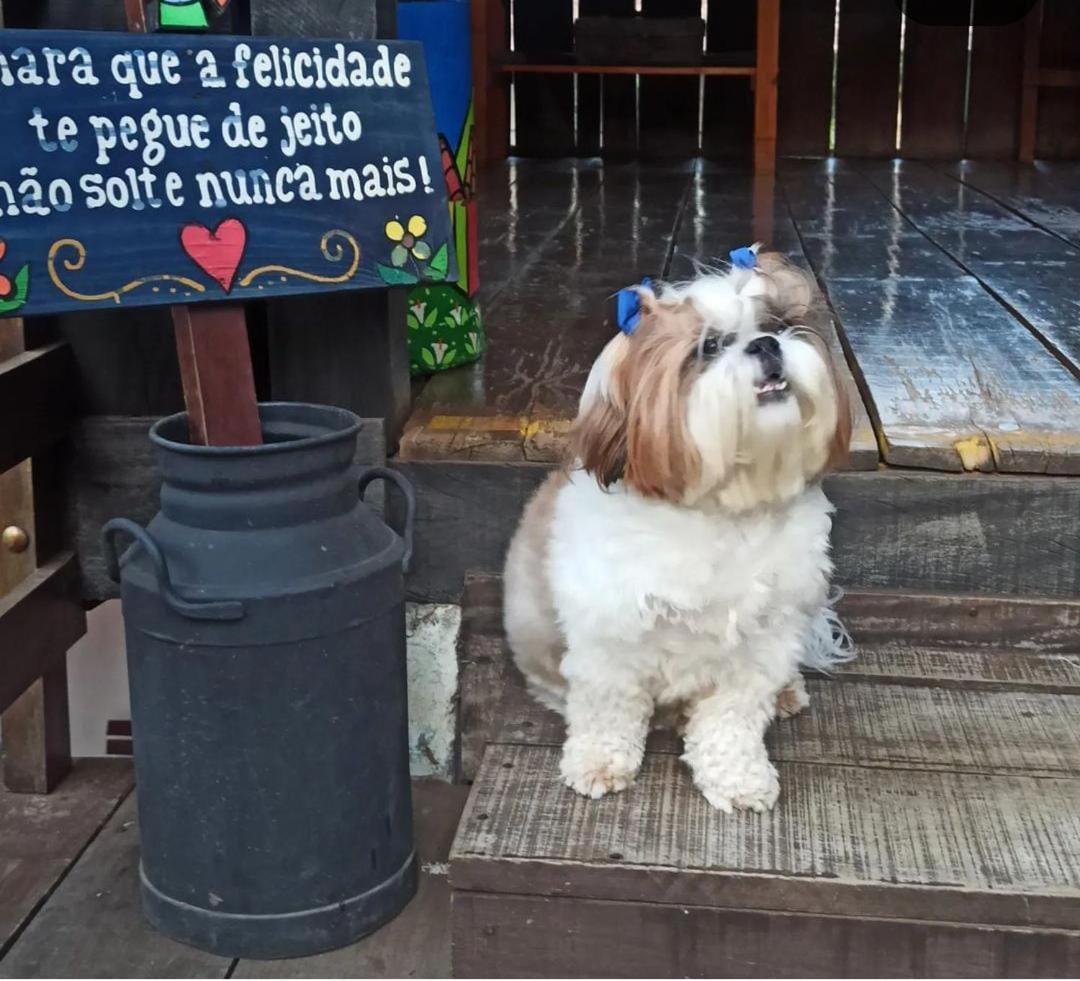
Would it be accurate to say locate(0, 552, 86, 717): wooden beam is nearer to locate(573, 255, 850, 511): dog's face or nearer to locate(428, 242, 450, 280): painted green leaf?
locate(428, 242, 450, 280): painted green leaf

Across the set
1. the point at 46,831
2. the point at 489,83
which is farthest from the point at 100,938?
the point at 489,83

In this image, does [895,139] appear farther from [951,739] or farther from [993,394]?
[951,739]

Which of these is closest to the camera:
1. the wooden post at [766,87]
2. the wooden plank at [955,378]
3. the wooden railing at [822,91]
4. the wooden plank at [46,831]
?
the wooden plank at [46,831]

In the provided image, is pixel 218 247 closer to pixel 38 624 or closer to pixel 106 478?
pixel 106 478

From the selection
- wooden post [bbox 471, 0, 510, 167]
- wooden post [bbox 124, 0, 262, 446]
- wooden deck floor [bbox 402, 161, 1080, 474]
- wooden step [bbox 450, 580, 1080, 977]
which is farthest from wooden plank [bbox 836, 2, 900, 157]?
wooden post [bbox 124, 0, 262, 446]

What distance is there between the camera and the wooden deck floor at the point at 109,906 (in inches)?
79.7

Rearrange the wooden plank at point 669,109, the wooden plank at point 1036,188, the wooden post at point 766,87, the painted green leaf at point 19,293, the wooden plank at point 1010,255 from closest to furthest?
the painted green leaf at point 19,293 < the wooden plank at point 1010,255 < the wooden plank at point 1036,188 < the wooden post at point 766,87 < the wooden plank at point 669,109

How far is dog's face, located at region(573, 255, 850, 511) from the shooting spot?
1723 millimetres

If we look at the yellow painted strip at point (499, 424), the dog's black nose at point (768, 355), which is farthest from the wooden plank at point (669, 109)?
the dog's black nose at point (768, 355)

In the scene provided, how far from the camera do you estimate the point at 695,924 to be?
1801 millimetres

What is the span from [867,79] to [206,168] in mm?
5749

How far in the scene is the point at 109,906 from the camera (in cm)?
220

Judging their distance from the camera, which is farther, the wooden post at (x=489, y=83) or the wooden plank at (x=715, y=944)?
the wooden post at (x=489, y=83)

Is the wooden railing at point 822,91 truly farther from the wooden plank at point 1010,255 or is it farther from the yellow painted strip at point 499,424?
the yellow painted strip at point 499,424
